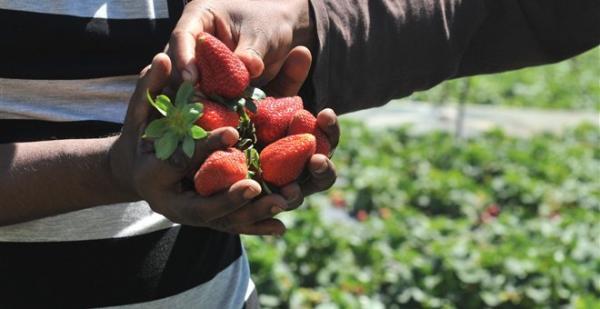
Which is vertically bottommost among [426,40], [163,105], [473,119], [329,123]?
[473,119]

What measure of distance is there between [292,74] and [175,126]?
0.34 meters

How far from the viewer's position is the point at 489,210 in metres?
6.32

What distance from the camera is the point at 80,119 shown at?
1643 millimetres

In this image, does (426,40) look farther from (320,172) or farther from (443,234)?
(443,234)

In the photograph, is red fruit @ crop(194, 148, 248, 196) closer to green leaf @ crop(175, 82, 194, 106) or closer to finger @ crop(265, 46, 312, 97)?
green leaf @ crop(175, 82, 194, 106)

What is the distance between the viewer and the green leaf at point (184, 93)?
A: 1.45 m

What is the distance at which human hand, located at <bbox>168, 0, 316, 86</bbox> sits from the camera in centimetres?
151

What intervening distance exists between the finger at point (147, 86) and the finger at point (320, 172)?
25 cm

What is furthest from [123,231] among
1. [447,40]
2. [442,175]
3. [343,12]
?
[442,175]

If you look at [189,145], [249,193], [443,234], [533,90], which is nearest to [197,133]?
[189,145]

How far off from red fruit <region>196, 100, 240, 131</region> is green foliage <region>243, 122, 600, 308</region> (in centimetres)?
286

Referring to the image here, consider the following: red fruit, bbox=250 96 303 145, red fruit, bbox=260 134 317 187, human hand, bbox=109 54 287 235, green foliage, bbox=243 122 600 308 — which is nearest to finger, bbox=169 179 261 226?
human hand, bbox=109 54 287 235

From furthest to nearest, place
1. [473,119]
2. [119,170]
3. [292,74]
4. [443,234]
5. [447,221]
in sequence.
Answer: [473,119]
[447,221]
[443,234]
[292,74]
[119,170]

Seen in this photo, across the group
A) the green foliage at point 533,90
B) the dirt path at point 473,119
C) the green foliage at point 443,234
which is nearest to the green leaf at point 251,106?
the green foliage at point 443,234
